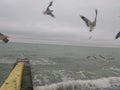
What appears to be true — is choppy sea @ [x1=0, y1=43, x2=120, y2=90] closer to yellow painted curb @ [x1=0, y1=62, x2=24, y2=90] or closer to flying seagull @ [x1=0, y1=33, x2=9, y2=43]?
yellow painted curb @ [x1=0, y1=62, x2=24, y2=90]

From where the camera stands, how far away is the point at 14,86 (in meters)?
14.7

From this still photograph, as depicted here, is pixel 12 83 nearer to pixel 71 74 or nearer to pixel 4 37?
pixel 4 37

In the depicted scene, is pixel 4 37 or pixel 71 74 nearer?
pixel 4 37

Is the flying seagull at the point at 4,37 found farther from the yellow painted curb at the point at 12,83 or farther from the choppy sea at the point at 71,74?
the choppy sea at the point at 71,74

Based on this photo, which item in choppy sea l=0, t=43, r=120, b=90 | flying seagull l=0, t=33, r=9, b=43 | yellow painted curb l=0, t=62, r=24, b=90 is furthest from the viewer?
choppy sea l=0, t=43, r=120, b=90

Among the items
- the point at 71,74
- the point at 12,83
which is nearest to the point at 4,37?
the point at 12,83

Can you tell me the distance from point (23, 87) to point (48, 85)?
15260 millimetres

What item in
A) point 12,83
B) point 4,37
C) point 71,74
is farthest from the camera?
point 71,74

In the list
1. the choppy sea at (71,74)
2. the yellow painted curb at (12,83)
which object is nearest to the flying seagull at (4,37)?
the yellow painted curb at (12,83)

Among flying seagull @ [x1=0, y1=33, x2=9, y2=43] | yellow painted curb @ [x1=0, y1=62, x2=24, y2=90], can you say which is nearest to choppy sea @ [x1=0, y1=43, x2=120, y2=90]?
yellow painted curb @ [x1=0, y1=62, x2=24, y2=90]

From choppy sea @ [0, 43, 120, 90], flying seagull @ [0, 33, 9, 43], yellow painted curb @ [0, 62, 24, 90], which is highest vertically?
flying seagull @ [0, 33, 9, 43]

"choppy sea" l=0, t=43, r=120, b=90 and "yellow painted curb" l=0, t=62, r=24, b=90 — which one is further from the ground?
"yellow painted curb" l=0, t=62, r=24, b=90

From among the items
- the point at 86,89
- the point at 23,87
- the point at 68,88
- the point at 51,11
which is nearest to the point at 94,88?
the point at 86,89

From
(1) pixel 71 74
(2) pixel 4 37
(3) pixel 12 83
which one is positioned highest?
(2) pixel 4 37
